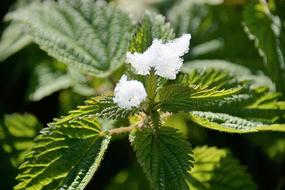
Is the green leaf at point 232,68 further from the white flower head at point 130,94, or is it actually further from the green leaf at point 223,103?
the white flower head at point 130,94

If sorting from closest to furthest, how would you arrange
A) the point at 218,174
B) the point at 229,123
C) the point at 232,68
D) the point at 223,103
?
the point at 229,123 < the point at 223,103 < the point at 218,174 < the point at 232,68

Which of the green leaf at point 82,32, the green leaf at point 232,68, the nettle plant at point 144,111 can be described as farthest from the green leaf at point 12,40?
the green leaf at point 232,68

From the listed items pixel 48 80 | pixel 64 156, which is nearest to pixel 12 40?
pixel 48 80

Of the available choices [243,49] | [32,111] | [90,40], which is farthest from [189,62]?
[32,111]

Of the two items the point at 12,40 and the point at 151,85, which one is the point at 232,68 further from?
the point at 12,40

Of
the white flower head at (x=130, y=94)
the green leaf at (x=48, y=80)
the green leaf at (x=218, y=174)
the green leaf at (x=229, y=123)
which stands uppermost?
the green leaf at (x=48, y=80)
